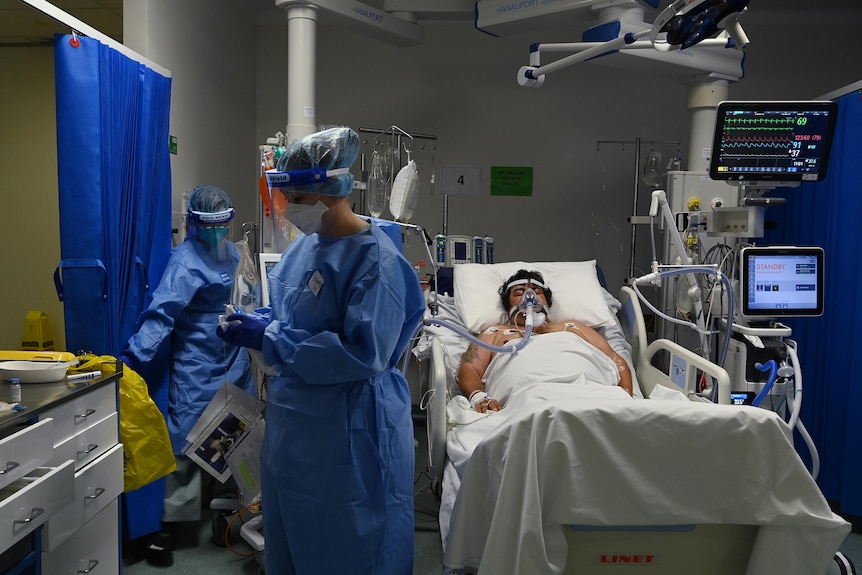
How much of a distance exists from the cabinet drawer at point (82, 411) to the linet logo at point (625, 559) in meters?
1.40

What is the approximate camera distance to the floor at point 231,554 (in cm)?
248

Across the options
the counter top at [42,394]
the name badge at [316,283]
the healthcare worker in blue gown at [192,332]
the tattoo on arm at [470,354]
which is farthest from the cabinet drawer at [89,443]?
the tattoo on arm at [470,354]

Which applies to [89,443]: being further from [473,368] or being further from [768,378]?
[768,378]

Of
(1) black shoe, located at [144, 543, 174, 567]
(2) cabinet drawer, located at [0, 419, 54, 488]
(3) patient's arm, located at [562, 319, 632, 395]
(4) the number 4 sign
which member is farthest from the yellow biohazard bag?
(4) the number 4 sign

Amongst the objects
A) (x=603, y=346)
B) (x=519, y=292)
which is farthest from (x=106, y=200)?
(x=603, y=346)

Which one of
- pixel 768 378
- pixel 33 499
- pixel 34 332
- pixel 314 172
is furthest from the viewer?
pixel 34 332

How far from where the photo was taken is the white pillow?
3.26m

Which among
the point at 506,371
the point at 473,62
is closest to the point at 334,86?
the point at 473,62

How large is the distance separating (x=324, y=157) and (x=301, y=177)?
9cm

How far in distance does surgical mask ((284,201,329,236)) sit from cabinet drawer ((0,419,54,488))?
80cm

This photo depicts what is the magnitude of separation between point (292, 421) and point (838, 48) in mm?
4724

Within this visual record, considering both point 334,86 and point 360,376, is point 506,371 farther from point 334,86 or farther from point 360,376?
point 334,86

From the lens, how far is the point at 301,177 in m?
1.72

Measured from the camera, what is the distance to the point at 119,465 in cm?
210
